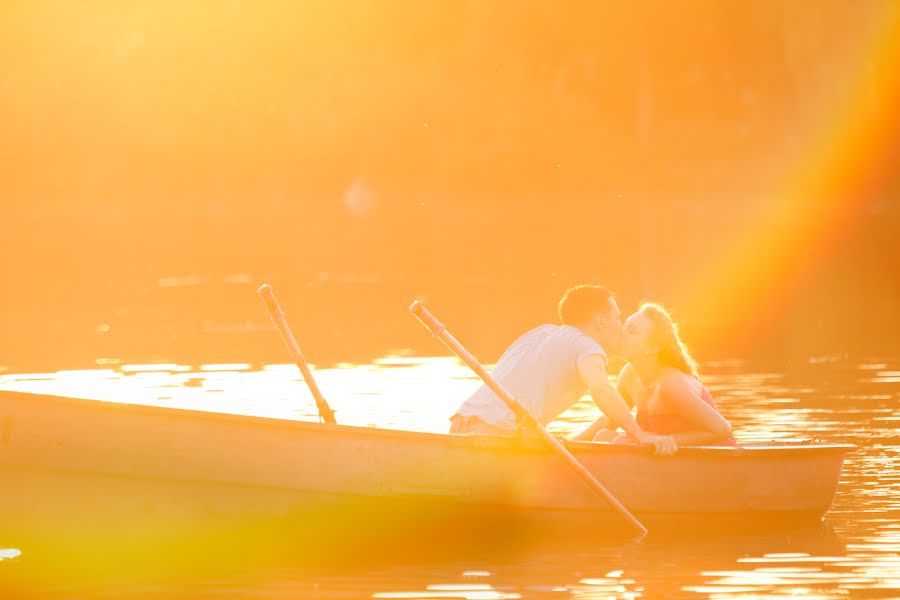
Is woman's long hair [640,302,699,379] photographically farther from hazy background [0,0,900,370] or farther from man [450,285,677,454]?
hazy background [0,0,900,370]

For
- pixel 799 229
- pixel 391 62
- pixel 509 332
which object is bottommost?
pixel 509 332

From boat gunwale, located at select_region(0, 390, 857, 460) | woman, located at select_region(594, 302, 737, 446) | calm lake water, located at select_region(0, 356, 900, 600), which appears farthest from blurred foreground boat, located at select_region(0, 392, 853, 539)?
woman, located at select_region(594, 302, 737, 446)

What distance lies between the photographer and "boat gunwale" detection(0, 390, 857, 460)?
11.0 m

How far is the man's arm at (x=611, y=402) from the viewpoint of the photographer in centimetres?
1193

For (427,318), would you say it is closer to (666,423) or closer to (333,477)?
(333,477)

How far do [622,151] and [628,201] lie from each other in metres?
3.35

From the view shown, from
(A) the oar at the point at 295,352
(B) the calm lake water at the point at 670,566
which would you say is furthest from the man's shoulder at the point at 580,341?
(A) the oar at the point at 295,352

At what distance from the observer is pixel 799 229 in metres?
52.2

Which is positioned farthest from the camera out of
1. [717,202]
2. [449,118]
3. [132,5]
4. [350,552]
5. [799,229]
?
[132,5]

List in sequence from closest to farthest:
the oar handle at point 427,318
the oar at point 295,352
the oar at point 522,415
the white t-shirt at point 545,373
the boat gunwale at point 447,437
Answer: the boat gunwale at point 447,437 → the oar at point 522,415 → the oar handle at point 427,318 → the white t-shirt at point 545,373 → the oar at point 295,352

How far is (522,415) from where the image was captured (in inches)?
465

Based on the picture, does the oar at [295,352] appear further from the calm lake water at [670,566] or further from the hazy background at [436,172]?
the hazy background at [436,172]

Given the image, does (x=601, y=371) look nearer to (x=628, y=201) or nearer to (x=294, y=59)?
(x=628, y=201)

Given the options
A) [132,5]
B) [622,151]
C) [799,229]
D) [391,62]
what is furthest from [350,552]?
[132,5]
